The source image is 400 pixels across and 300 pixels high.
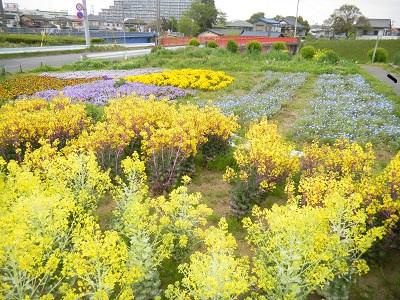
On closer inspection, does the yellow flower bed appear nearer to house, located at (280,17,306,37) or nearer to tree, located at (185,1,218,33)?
tree, located at (185,1,218,33)

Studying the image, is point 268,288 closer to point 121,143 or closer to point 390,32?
point 121,143

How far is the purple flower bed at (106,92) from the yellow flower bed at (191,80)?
1.00m

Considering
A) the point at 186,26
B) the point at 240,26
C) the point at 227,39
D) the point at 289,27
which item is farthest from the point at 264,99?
the point at 289,27

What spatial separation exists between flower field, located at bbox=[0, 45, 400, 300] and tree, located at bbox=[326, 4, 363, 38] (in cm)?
7280

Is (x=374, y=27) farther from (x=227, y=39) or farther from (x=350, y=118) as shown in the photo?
(x=350, y=118)

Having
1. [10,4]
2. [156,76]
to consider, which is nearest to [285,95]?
[156,76]

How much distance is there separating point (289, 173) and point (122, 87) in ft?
39.2

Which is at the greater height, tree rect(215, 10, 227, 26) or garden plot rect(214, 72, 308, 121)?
tree rect(215, 10, 227, 26)

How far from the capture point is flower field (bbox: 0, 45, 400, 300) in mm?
3820

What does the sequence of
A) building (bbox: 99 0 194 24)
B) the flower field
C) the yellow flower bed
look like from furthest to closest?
building (bbox: 99 0 194 24) → the yellow flower bed → the flower field

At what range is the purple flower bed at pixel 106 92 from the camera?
1472 cm

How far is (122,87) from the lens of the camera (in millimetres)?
16609

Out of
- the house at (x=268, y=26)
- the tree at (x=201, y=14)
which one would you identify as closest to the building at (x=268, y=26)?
the house at (x=268, y=26)

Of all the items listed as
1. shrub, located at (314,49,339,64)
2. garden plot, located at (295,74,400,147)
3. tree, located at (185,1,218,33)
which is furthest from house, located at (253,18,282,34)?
garden plot, located at (295,74,400,147)
